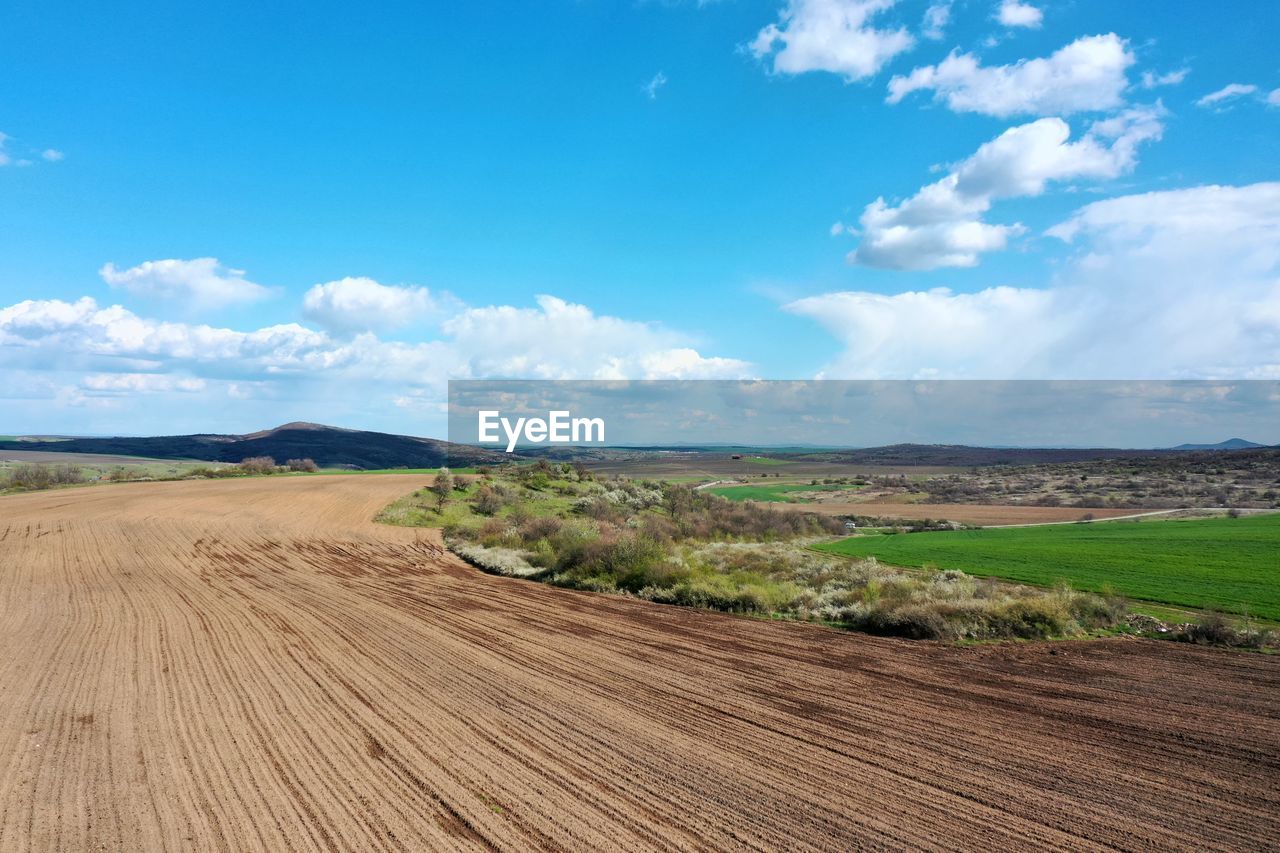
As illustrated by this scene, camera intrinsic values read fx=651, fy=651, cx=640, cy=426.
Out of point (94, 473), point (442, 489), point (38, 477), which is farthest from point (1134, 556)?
point (94, 473)

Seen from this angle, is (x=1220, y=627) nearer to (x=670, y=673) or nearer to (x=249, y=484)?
(x=670, y=673)

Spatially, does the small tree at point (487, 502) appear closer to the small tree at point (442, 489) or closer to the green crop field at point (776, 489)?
the small tree at point (442, 489)

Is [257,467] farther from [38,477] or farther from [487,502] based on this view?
[487,502]

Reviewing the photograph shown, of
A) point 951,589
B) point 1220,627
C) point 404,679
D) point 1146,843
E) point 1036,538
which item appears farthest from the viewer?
point 1036,538

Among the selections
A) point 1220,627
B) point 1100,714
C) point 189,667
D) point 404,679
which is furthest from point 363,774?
point 1220,627

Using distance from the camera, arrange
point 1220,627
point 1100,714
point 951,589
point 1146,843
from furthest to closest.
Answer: point 951,589 < point 1220,627 < point 1100,714 < point 1146,843

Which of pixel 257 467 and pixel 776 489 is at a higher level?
pixel 257 467
